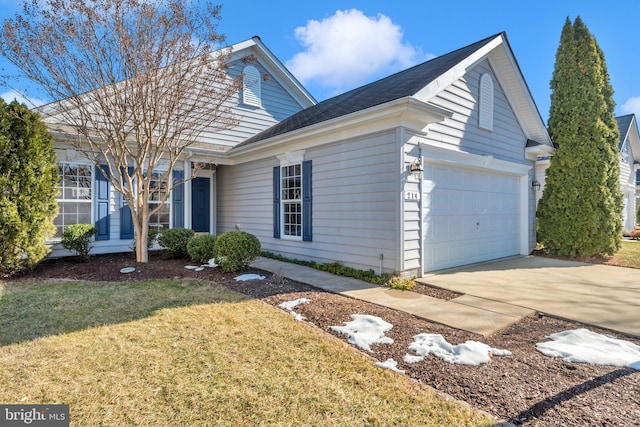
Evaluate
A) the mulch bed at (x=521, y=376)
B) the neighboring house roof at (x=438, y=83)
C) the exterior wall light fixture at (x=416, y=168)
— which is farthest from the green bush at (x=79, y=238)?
the exterior wall light fixture at (x=416, y=168)

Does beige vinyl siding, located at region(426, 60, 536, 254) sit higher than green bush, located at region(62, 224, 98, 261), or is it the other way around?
beige vinyl siding, located at region(426, 60, 536, 254)

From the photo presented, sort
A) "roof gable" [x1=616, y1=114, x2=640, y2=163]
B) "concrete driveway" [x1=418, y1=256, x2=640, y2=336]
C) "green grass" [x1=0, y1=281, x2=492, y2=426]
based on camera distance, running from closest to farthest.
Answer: "green grass" [x1=0, y1=281, x2=492, y2=426]
"concrete driveway" [x1=418, y1=256, x2=640, y2=336]
"roof gable" [x1=616, y1=114, x2=640, y2=163]

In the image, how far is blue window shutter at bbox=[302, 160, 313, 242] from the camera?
25.0ft

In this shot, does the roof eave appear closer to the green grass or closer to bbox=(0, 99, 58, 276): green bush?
the green grass

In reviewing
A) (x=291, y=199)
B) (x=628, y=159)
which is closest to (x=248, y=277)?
(x=291, y=199)

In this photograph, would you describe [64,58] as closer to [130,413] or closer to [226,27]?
[226,27]

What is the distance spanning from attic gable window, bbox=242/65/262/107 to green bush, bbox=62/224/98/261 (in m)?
6.39

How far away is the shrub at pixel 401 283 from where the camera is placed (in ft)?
18.4

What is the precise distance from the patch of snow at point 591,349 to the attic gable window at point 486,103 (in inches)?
216

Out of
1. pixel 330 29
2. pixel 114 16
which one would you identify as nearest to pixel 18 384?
pixel 114 16

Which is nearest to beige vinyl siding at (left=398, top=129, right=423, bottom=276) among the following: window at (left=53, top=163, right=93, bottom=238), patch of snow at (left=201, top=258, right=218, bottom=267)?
patch of snow at (left=201, top=258, right=218, bottom=267)

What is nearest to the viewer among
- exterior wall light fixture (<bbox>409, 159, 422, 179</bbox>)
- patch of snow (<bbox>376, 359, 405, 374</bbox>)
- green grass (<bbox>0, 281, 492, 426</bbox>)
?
green grass (<bbox>0, 281, 492, 426</bbox>)

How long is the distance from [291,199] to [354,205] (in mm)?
2177

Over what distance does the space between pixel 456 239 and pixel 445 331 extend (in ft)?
13.3
